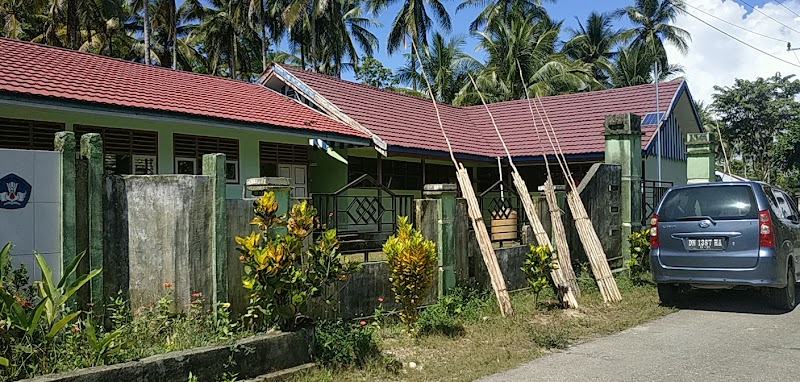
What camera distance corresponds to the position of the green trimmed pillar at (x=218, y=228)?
19.2 feet

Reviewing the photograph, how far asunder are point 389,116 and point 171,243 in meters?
12.3

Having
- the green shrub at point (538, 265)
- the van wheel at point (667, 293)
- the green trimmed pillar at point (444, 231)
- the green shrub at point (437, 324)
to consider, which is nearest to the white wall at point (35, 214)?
the green shrub at point (437, 324)

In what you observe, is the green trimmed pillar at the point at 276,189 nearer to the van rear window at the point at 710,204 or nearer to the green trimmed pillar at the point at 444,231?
the green trimmed pillar at the point at 444,231

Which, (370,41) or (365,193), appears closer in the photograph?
(365,193)

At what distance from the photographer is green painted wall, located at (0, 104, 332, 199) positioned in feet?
35.7

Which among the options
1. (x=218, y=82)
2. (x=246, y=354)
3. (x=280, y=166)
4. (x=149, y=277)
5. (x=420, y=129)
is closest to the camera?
(x=246, y=354)

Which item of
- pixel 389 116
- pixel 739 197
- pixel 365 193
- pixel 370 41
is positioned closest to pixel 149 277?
pixel 739 197

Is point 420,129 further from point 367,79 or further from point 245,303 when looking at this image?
point 367,79

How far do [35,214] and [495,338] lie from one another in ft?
15.3

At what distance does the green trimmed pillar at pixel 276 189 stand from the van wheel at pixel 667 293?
5836 millimetres

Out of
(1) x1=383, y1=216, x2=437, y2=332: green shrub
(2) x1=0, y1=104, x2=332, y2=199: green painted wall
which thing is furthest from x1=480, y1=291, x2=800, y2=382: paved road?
(2) x1=0, y1=104, x2=332, y2=199: green painted wall

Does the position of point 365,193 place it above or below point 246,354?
above

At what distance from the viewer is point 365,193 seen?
16.7m

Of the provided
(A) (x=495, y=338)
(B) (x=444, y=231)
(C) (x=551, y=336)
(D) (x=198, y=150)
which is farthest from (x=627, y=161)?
(D) (x=198, y=150)
